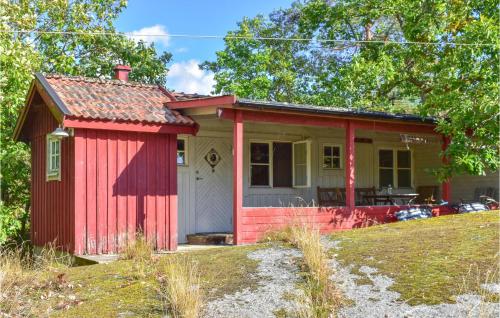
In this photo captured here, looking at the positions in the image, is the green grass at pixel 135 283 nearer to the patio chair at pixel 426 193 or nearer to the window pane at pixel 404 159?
the patio chair at pixel 426 193

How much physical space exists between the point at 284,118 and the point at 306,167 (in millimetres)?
2916

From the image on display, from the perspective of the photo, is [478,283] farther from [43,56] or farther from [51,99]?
[43,56]

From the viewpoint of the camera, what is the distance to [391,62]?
1862 centimetres

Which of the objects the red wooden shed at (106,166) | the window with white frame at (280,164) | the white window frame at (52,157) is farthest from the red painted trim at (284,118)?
the white window frame at (52,157)

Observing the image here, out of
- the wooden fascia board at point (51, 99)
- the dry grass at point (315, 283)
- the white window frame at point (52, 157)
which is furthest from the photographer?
the white window frame at point (52, 157)

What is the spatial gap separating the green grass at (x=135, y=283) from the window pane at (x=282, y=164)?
562cm

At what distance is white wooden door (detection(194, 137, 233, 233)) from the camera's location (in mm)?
12938

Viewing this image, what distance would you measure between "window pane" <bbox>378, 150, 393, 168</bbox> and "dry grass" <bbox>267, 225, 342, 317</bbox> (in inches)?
337

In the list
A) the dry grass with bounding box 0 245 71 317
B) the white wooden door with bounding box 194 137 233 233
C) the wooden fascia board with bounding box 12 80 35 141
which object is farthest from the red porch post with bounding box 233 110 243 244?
the wooden fascia board with bounding box 12 80 35 141

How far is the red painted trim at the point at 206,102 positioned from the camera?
10.4 meters

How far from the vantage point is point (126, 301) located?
641 centimetres

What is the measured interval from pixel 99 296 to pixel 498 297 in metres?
4.15

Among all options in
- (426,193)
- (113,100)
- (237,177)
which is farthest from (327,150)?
(113,100)

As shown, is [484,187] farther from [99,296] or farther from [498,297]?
[99,296]
